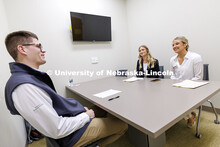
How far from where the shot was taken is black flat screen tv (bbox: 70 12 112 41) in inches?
89.6

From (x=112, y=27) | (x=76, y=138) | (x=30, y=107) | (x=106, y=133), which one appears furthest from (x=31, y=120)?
(x=112, y=27)

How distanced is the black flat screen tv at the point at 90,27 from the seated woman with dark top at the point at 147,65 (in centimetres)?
87

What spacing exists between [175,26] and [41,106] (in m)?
2.56

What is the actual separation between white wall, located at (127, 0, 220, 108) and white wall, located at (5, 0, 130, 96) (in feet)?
1.78

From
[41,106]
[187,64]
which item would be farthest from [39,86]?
[187,64]

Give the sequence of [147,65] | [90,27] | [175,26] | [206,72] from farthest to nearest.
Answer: [90,27]
[147,65]
[175,26]
[206,72]

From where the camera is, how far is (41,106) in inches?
27.9

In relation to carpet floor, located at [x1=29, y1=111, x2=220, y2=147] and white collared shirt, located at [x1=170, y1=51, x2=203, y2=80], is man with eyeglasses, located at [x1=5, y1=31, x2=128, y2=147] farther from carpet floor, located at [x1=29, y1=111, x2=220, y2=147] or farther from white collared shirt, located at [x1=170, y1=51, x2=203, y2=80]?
white collared shirt, located at [x1=170, y1=51, x2=203, y2=80]

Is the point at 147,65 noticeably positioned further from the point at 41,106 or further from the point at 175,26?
the point at 41,106

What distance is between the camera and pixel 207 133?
5.12 feet

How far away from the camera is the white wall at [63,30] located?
1923mm

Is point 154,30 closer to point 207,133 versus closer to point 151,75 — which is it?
point 151,75

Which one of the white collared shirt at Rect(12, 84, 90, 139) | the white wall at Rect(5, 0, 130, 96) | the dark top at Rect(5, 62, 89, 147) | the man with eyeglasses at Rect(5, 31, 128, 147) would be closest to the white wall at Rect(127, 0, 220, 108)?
the white wall at Rect(5, 0, 130, 96)

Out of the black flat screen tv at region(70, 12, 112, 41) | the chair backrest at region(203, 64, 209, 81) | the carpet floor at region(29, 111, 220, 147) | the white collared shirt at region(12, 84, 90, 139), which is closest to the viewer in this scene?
the white collared shirt at region(12, 84, 90, 139)
